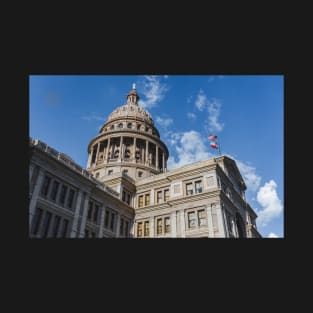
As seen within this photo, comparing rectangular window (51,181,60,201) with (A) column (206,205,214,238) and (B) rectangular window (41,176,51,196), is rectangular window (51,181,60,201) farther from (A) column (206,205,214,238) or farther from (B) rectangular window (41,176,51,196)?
(A) column (206,205,214,238)

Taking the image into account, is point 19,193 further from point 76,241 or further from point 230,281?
point 230,281

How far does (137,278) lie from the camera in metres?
6.24

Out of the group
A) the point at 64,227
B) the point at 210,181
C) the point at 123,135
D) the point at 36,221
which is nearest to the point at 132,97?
the point at 123,135

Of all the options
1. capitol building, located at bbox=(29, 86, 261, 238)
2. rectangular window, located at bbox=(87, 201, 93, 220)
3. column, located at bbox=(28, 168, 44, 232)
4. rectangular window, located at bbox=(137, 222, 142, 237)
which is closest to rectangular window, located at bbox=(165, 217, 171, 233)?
capitol building, located at bbox=(29, 86, 261, 238)

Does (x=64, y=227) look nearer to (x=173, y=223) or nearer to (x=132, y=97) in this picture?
(x=173, y=223)

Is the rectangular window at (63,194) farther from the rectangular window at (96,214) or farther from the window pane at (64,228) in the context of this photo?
the rectangular window at (96,214)

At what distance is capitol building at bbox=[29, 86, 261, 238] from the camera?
2409 centimetres

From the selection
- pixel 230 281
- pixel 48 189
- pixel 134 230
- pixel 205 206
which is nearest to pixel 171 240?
pixel 230 281

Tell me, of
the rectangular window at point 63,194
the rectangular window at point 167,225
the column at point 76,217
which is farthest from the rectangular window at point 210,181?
the rectangular window at point 63,194

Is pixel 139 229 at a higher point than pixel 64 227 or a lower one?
higher

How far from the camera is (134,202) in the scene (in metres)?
38.0

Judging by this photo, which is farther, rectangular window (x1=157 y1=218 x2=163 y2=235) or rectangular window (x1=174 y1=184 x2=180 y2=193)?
rectangular window (x1=174 y1=184 x2=180 y2=193)

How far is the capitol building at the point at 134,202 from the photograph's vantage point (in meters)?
24.1

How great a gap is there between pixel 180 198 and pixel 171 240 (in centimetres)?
2679
